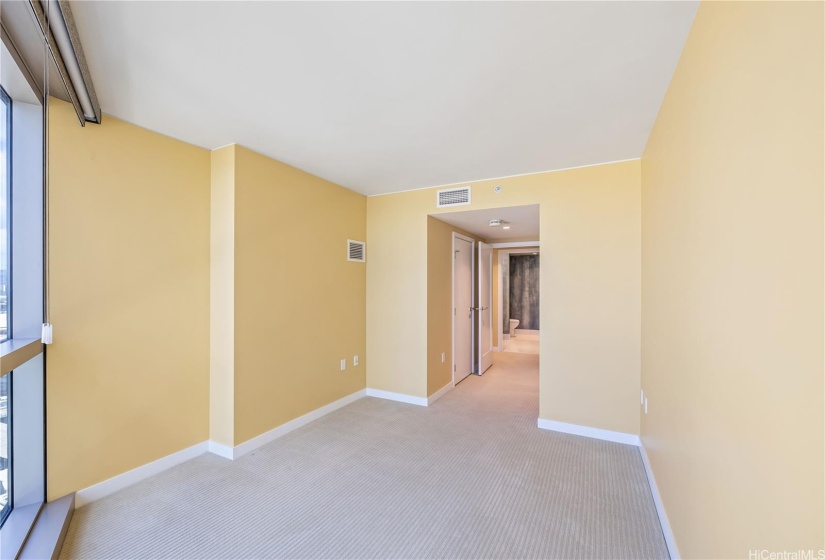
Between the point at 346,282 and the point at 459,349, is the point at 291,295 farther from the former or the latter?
the point at 459,349

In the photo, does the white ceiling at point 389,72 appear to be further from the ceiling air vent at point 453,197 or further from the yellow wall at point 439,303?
the yellow wall at point 439,303

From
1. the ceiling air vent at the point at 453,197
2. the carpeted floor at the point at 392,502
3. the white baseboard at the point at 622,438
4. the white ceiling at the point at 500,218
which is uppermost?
the ceiling air vent at the point at 453,197

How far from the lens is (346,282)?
399cm

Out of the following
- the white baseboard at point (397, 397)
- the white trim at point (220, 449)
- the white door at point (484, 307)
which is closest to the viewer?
the white trim at point (220, 449)

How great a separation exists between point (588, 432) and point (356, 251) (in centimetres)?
301

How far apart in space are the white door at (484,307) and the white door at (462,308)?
152 millimetres

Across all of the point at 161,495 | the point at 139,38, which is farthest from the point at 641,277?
the point at 161,495

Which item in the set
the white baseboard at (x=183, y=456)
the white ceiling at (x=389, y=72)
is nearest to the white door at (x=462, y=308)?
the white baseboard at (x=183, y=456)

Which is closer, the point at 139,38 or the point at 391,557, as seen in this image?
the point at 139,38

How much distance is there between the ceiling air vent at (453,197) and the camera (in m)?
3.75

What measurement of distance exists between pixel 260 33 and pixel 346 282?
8.85ft

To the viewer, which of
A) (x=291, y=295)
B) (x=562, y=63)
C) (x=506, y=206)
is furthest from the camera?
(x=506, y=206)

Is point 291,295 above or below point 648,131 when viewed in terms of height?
below

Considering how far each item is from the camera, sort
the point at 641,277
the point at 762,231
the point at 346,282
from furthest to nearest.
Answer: the point at 346,282 → the point at 641,277 → the point at 762,231
